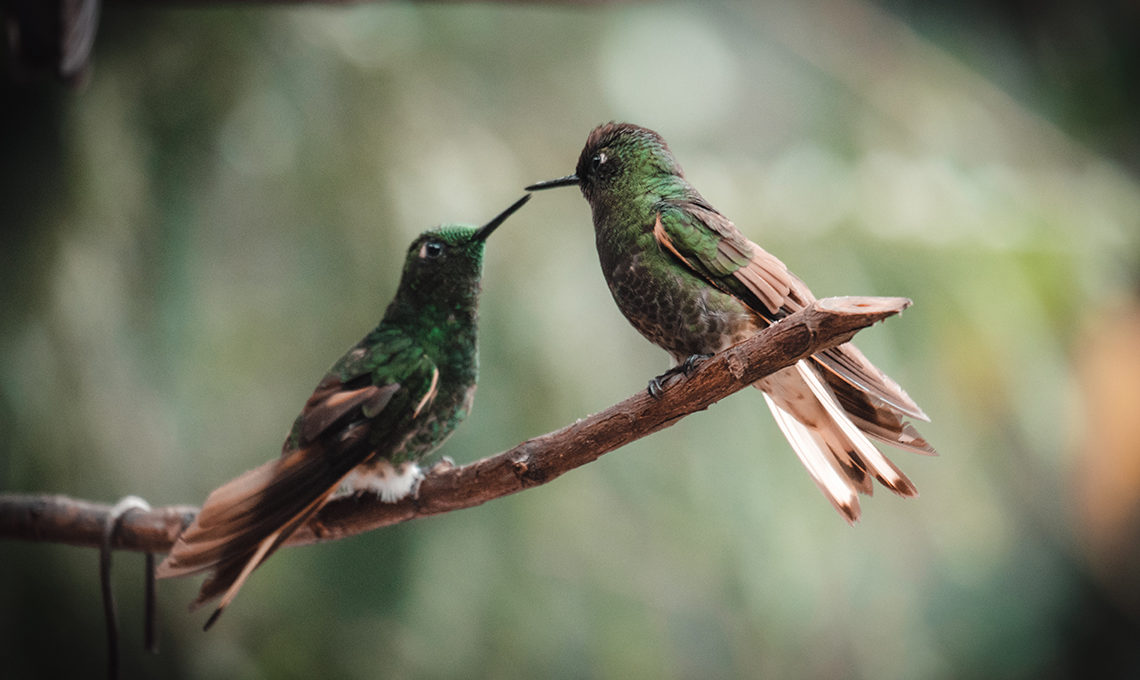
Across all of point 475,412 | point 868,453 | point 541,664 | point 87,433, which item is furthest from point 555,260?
point 868,453

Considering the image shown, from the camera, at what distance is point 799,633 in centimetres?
204

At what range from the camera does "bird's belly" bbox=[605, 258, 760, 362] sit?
80 centimetres

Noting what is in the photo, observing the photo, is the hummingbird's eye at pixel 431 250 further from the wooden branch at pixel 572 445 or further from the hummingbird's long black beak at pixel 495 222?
the wooden branch at pixel 572 445

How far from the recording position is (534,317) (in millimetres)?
1884

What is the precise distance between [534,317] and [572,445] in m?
1.11

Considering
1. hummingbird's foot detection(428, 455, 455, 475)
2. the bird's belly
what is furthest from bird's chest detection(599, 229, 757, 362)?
hummingbird's foot detection(428, 455, 455, 475)

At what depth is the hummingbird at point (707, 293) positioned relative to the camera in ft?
2.45

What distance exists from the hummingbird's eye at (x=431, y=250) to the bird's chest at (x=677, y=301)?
0.18 metres

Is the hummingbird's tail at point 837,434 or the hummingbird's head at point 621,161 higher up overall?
A: the hummingbird's head at point 621,161

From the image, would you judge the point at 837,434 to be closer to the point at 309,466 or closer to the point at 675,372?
the point at 675,372

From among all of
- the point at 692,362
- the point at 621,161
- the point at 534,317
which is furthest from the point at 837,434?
the point at 534,317

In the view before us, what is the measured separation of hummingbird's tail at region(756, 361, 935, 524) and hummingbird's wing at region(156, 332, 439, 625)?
1.11 feet

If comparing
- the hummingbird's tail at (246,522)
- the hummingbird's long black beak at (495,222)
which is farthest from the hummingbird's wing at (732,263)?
the hummingbird's tail at (246,522)

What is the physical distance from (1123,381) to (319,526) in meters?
2.22
